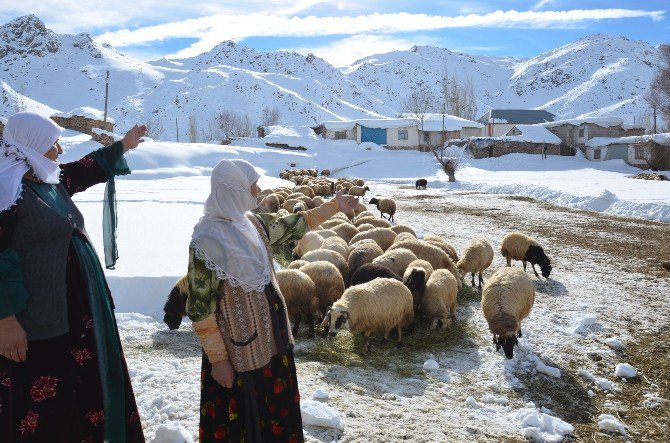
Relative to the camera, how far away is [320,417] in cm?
377

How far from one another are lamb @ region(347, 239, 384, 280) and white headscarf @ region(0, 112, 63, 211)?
17.2 feet

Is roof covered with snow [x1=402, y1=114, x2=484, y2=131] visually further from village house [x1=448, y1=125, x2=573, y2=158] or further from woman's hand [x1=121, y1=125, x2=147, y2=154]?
woman's hand [x1=121, y1=125, x2=147, y2=154]

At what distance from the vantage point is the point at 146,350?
17.9 feet

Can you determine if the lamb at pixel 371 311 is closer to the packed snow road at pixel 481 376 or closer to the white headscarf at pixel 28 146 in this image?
the packed snow road at pixel 481 376

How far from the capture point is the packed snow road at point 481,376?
3.88 m

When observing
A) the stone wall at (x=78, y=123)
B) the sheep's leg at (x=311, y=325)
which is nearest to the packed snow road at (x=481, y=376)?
the sheep's leg at (x=311, y=325)

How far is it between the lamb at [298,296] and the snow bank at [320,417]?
7.03 ft

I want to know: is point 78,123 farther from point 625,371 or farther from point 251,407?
point 251,407

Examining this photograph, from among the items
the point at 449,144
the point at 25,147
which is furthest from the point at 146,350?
the point at 449,144

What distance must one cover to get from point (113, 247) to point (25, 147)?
905 mm

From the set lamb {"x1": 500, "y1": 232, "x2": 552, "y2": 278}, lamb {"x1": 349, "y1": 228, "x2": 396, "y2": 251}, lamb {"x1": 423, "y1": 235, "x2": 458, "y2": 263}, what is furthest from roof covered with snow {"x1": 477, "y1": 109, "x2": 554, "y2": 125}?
lamb {"x1": 349, "y1": 228, "x2": 396, "y2": 251}

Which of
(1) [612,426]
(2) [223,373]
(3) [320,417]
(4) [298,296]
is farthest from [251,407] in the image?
(4) [298,296]

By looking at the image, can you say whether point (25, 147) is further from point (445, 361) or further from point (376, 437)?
point (445, 361)

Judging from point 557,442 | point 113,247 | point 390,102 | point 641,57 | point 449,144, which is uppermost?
point 641,57
